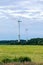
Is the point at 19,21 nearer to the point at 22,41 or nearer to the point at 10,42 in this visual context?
the point at 22,41

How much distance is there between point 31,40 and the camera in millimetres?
118125

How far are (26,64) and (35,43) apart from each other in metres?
100

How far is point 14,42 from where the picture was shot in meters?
128

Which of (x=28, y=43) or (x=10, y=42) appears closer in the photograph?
(x=28, y=43)

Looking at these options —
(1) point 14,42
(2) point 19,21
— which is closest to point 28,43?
(1) point 14,42

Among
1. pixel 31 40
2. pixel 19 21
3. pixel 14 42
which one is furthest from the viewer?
pixel 14 42

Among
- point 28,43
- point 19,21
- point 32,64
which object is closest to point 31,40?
point 28,43

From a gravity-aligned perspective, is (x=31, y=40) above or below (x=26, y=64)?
above

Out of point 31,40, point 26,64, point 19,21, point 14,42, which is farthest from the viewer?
point 14,42

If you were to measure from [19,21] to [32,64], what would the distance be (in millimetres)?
75905

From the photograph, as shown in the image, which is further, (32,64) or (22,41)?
(22,41)

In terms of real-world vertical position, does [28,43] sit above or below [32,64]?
above

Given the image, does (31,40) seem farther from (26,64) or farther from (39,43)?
(26,64)

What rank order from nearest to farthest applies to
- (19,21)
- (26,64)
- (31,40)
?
1. (26,64)
2. (19,21)
3. (31,40)
